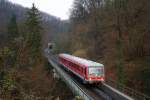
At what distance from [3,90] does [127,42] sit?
22915 mm

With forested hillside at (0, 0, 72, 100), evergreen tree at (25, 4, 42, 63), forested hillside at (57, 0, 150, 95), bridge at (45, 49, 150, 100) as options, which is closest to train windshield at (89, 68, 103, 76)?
bridge at (45, 49, 150, 100)

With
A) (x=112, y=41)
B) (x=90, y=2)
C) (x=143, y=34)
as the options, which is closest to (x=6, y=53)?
(x=143, y=34)

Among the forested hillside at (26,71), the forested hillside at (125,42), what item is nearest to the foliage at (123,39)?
Result: the forested hillside at (125,42)

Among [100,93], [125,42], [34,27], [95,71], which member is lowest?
[100,93]

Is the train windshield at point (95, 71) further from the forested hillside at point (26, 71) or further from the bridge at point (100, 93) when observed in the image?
the forested hillside at point (26, 71)

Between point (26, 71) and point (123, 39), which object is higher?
point (123, 39)

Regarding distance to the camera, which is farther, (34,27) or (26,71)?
(34,27)

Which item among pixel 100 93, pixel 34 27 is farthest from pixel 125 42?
pixel 34 27

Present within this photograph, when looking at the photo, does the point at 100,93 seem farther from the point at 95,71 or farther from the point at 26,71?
the point at 26,71

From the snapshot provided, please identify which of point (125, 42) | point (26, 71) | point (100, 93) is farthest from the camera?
point (125, 42)

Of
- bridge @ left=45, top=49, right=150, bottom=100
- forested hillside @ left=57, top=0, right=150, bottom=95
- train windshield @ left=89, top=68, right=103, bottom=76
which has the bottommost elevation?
bridge @ left=45, top=49, right=150, bottom=100

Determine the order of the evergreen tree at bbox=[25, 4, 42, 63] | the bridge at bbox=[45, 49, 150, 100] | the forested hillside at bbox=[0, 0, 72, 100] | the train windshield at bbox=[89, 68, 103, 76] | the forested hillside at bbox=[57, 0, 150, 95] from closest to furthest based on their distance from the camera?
the forested hillside at bbox=[0, 0, 72, 100] → the bridge at bbox=[45, 49, 150, 100] → the train windshield at bbox=[89, 68, 103, 76] → the forested hillside at bbox=[57, 0, 150, 95] → the evergreen tree at bbox=[25, 4, 42, 63]

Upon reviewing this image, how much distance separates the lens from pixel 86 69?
99.7 ft

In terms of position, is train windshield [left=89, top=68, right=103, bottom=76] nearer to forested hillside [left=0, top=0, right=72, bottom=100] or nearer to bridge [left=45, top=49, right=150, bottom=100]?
bridge [left=45, top=49, right=150, bottom=100]
